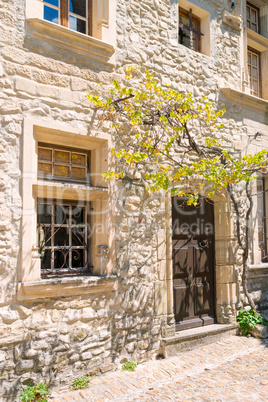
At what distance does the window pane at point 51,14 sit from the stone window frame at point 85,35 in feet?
0.64

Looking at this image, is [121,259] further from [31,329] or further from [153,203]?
[31,329]

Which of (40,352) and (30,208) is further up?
(30,208)

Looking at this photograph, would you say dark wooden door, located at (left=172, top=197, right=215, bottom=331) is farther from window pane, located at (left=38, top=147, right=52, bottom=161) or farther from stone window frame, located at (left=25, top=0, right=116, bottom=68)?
stone window frame, located at (left=25, top=0, right=116, bottom=68)

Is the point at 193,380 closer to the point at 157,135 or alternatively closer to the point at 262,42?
the point at 157,135

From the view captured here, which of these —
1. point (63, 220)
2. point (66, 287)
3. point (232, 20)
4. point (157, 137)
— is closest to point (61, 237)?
point (63, 220)

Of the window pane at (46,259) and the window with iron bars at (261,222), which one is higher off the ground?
the window with iron bars at (261,222)

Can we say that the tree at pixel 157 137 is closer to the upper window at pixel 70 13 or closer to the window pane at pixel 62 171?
the window pane at pixel 62 171

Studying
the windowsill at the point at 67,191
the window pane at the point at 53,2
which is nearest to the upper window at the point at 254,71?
the window pane at the point at 53,2

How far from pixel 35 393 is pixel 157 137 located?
10.1ft

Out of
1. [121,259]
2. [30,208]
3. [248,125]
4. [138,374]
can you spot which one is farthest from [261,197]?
[30,208]

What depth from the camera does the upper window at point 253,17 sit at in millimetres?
7051

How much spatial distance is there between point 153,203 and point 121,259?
0.86 m

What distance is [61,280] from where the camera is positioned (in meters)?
3.77

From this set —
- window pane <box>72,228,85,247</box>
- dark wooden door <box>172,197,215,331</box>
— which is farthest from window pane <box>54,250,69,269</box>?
dark wooden door <box>172,197,215,331</box>
